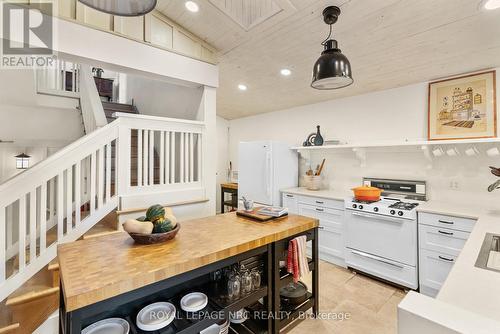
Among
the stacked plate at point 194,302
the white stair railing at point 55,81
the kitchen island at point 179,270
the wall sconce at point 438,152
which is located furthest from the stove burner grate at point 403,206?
the white stair railing at point 55,81

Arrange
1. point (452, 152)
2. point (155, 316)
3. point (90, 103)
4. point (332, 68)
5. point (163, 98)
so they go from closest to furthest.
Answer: point (155, 316)
point (332, 68)
point (452, 152)
point (90, 103)
point (163, 98)

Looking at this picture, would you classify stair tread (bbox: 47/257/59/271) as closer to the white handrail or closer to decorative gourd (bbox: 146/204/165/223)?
decorative gourd (bbox: 146/204/165/223)

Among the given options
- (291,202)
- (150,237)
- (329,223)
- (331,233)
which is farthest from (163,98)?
(331,233)

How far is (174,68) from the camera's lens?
2.79 m

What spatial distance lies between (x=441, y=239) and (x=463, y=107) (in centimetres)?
155

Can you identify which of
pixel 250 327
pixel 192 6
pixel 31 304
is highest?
pixel 192 6

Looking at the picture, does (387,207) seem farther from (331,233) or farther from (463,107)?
(463,107)

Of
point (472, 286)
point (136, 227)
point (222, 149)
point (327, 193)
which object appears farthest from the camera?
point (222, 149)

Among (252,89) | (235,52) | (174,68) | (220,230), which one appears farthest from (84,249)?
(252,89)

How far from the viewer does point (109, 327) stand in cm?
129

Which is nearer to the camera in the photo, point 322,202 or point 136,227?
point 136,227

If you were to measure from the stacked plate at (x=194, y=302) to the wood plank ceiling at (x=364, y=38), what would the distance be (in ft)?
8.41

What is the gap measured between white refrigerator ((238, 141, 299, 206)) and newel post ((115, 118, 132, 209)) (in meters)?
2.19

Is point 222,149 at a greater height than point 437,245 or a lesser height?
greater
